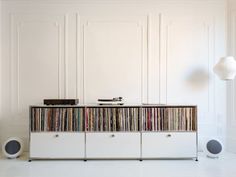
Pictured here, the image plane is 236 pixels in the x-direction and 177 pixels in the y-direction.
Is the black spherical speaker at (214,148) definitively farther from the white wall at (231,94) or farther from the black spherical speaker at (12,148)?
the black spherical speaker at (12,148)

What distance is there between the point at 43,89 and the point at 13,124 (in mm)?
688

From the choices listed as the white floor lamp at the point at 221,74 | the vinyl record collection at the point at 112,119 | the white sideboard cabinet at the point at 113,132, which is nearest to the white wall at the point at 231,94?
the white floor lamp at the point at 221,74

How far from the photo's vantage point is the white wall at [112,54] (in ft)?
12.0

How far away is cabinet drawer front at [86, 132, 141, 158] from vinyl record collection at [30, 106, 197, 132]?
94 millimetres

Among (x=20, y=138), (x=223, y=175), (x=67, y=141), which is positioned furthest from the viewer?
(x=20, y=138)

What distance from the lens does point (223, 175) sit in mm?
2678

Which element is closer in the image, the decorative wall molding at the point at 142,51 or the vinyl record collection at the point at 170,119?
the vinyl record collection at the point at 170,119

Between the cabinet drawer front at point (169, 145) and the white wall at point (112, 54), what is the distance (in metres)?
0.55

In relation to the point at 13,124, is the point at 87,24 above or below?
above

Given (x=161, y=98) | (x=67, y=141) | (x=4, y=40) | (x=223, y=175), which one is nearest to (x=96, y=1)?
(x=4, y=40)

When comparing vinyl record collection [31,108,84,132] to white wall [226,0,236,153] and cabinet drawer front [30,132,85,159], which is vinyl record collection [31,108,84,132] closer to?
cabinet drawer front [30,132,85,159]

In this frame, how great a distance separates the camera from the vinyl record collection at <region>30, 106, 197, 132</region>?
3.25 metres

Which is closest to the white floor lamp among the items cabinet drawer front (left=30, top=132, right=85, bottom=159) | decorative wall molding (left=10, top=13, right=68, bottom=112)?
cabinet drawer front (left=30, top=132, right=85, bottom=159)

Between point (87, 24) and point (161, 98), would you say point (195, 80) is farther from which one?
point (87, 24)
